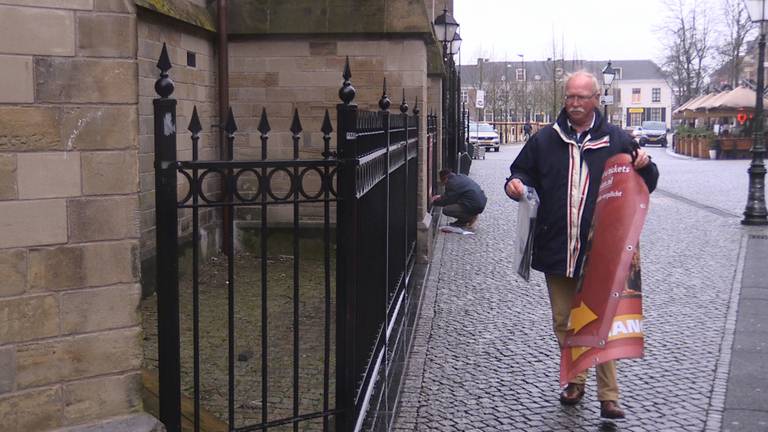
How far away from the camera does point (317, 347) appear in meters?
6.28

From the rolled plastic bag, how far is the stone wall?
2404mm

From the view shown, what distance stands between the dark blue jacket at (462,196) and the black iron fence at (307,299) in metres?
5.11

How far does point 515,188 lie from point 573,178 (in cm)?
32

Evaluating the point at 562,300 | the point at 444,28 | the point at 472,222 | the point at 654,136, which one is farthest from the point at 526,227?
the point at 654,136

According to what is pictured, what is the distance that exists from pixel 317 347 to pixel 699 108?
34826 millimetres

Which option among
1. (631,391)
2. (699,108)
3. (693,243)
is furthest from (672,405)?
(699,108)

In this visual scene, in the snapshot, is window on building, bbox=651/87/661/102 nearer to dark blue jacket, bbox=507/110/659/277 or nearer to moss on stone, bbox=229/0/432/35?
moss on stone, bbox=229/0/432/35

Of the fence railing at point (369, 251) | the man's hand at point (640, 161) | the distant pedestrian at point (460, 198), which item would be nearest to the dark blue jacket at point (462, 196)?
the distant pedestrian at point (460, 198)

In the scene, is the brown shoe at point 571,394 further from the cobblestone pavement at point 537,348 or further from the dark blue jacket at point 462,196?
the dark blue jacket at point 462,196

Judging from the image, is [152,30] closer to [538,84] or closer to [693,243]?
[693,243]

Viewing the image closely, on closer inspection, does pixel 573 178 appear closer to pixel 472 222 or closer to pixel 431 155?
pixel 472 222

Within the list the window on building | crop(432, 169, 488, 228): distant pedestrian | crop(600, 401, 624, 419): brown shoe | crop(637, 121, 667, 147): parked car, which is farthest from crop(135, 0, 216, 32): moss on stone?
the window on building

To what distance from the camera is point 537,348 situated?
6371 millimetres

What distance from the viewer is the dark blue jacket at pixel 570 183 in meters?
4.84
